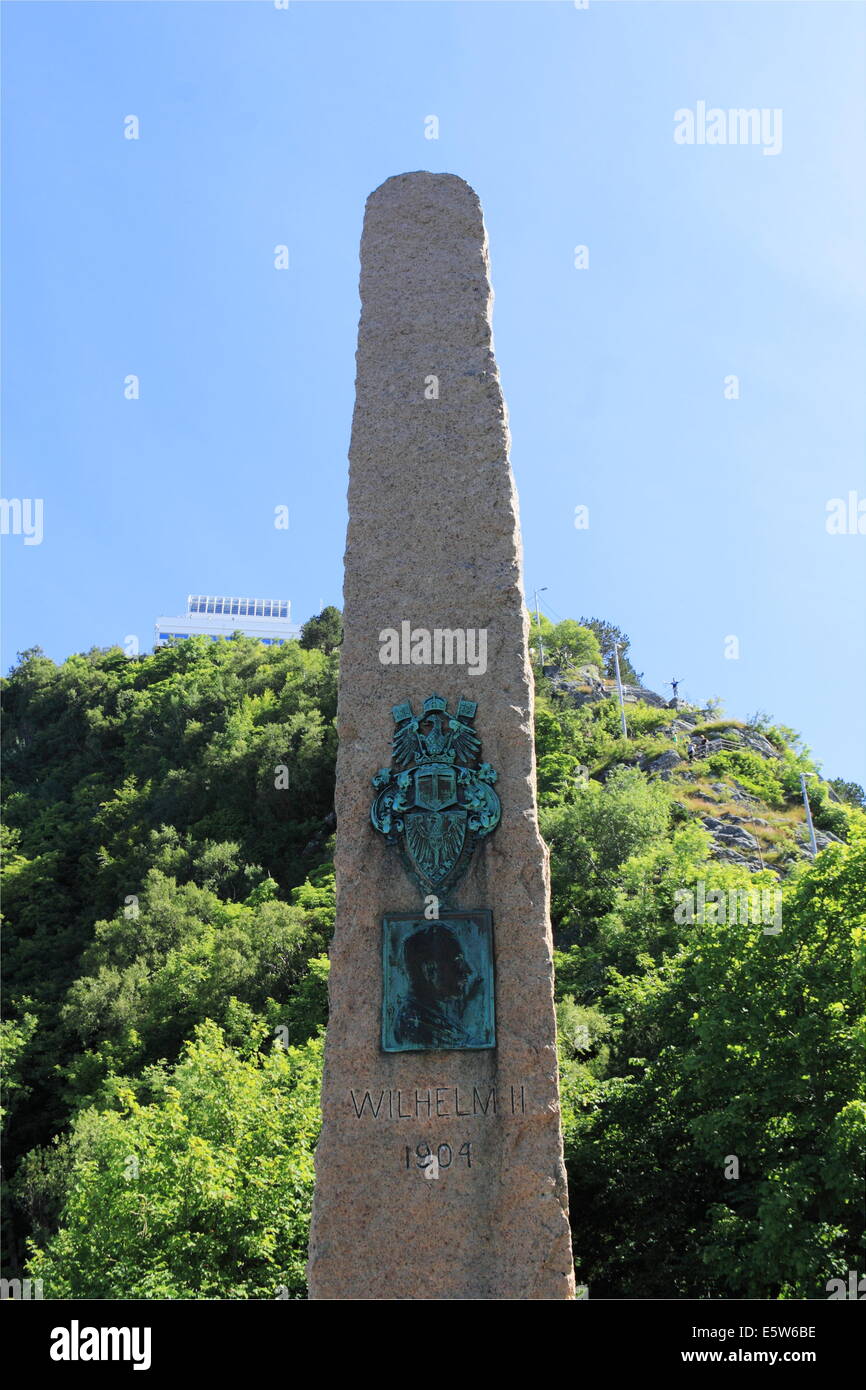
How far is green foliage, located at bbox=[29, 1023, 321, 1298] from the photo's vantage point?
37.9ft

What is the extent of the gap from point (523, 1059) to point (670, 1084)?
12039mm

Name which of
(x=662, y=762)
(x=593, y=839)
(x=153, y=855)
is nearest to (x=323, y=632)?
(x=153, y=855)

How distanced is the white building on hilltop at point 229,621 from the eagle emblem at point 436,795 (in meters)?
87.2

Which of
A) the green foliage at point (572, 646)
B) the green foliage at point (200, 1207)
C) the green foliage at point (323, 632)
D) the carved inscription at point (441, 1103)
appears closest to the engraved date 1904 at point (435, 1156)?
the carved inscription at point (441, 1103)

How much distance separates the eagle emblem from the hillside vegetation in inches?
275

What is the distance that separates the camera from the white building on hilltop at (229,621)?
95.8 meters

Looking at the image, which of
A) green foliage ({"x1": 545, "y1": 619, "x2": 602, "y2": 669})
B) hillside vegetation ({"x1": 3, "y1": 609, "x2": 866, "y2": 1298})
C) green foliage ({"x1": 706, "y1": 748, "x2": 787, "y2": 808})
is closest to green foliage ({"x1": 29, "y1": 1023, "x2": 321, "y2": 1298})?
hillside vegetation ({"x1": 3, "y1": 609, "x2": 866, "y2": 1298})

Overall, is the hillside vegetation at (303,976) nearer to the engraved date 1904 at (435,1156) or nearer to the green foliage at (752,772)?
the green foliage at (752,772)

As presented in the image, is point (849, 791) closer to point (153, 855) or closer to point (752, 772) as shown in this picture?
point (752, 772)

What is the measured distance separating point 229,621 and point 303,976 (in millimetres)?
72610

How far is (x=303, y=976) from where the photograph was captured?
28.7 m

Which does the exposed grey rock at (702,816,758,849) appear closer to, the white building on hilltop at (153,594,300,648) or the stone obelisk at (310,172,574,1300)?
the stone obelisk at (310,172,574,1300)

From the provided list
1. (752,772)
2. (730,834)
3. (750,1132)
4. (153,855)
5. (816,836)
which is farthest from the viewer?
(752,772)
